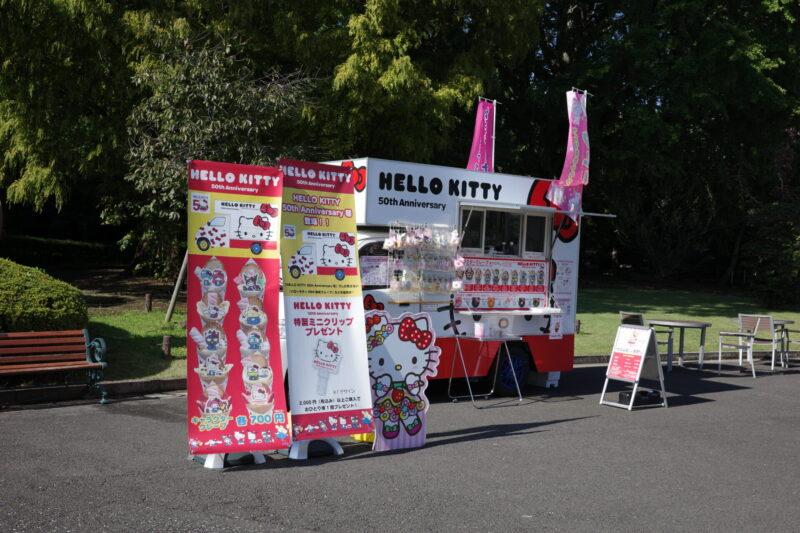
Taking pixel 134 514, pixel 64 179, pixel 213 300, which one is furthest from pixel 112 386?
pixel 64 179

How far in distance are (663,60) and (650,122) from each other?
2220mm

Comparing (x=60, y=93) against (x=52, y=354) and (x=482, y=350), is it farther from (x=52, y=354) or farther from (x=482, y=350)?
(x=482, y=350)

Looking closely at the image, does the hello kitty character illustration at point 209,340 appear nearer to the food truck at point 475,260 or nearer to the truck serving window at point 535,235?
the food truck at point 475,260

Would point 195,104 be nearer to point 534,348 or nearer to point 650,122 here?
point 534,348

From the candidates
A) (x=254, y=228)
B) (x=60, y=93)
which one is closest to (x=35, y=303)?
(x=254, y=228)

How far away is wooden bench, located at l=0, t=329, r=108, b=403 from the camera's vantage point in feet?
30.5

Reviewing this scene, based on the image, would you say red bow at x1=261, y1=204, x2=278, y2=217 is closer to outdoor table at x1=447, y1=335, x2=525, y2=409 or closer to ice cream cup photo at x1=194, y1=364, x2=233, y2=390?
ice cream cup photo at x1=194, y1=364, x2=233, y2=390

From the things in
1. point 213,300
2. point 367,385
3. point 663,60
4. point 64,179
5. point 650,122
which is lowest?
point 367,385

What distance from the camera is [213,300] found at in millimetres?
7039

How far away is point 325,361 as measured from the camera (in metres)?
7.65

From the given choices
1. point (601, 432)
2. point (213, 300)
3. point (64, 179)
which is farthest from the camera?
point (64, 179)

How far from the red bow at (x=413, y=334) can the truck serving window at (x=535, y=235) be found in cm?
365

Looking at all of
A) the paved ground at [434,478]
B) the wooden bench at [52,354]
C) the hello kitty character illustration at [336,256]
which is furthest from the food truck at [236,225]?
the wooden bench at [52,354]

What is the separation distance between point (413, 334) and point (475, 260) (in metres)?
2.82
